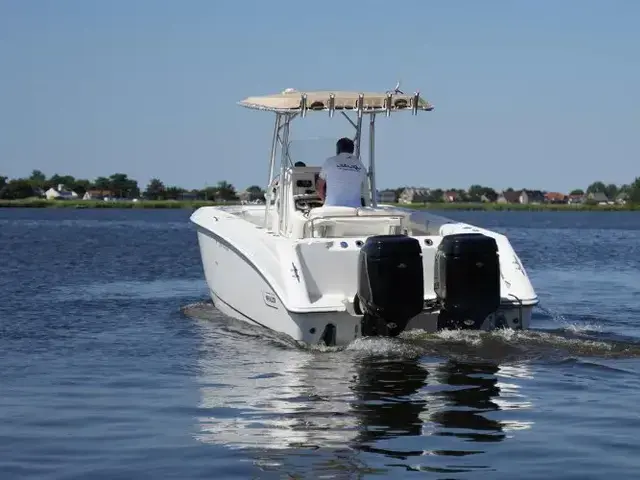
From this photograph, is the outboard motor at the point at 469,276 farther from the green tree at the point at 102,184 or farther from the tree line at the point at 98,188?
the green tree at the point at 102,184

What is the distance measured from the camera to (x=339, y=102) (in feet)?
48.8

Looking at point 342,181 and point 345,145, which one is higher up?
point 345,145

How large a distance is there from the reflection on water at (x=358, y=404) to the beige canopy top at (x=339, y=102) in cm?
339

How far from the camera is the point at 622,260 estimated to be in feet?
102

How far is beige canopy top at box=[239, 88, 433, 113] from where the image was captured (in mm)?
14773

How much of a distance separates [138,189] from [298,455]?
144 m

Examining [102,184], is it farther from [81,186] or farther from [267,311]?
[267,311]

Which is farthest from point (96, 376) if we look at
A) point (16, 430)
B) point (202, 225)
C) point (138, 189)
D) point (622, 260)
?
point (138, 189)

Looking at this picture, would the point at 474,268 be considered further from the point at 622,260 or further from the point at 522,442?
the point at 622,260

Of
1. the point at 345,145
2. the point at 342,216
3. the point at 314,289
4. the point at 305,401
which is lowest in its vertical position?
the point at 305,401

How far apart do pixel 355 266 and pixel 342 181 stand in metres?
1.88

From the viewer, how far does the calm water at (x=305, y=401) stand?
26.5 ft

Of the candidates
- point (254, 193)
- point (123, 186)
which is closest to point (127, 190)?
point (123, 186)

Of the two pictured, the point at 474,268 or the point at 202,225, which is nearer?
the point at 474,268
